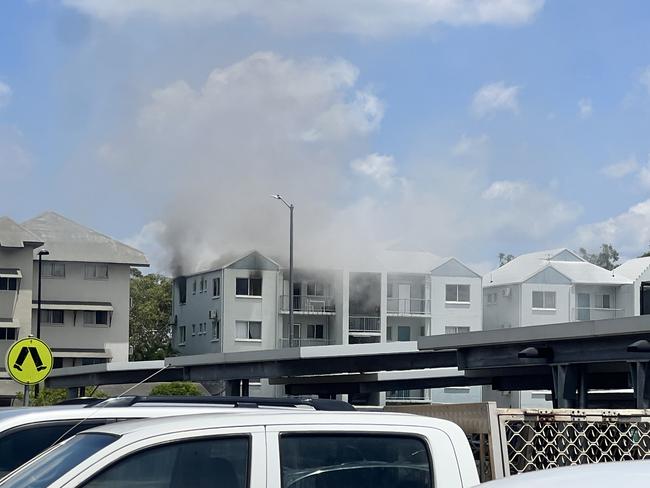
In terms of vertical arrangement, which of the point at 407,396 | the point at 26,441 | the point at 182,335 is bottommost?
the point at 407,396

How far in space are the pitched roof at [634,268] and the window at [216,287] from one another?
32.3 metres

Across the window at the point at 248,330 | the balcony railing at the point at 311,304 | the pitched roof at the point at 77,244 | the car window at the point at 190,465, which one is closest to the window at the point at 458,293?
the balcony railing at the point at 311,304

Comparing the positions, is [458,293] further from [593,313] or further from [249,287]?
[249,287]

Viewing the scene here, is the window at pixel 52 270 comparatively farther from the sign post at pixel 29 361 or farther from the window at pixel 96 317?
the sign post at pixel 29 361

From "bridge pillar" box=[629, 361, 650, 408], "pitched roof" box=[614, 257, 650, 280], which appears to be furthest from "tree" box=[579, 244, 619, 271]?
"bridge pillar" box=[629, 361, 650, 408]

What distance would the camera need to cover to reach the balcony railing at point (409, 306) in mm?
90250

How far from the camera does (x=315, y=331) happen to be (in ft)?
291

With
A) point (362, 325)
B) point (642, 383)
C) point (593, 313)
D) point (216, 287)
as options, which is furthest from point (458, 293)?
point (642, 383)

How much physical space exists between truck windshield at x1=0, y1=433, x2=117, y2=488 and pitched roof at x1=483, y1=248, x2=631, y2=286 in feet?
298

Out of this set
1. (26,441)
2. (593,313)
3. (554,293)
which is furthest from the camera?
(593,313)

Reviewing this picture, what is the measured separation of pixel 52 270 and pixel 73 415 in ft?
243

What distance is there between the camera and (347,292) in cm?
8788

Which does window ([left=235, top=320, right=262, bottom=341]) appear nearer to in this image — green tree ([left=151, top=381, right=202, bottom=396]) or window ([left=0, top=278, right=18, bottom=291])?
window ([left=0, top=278, right=18, bottom=291])

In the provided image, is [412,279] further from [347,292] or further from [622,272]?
[622,272]
